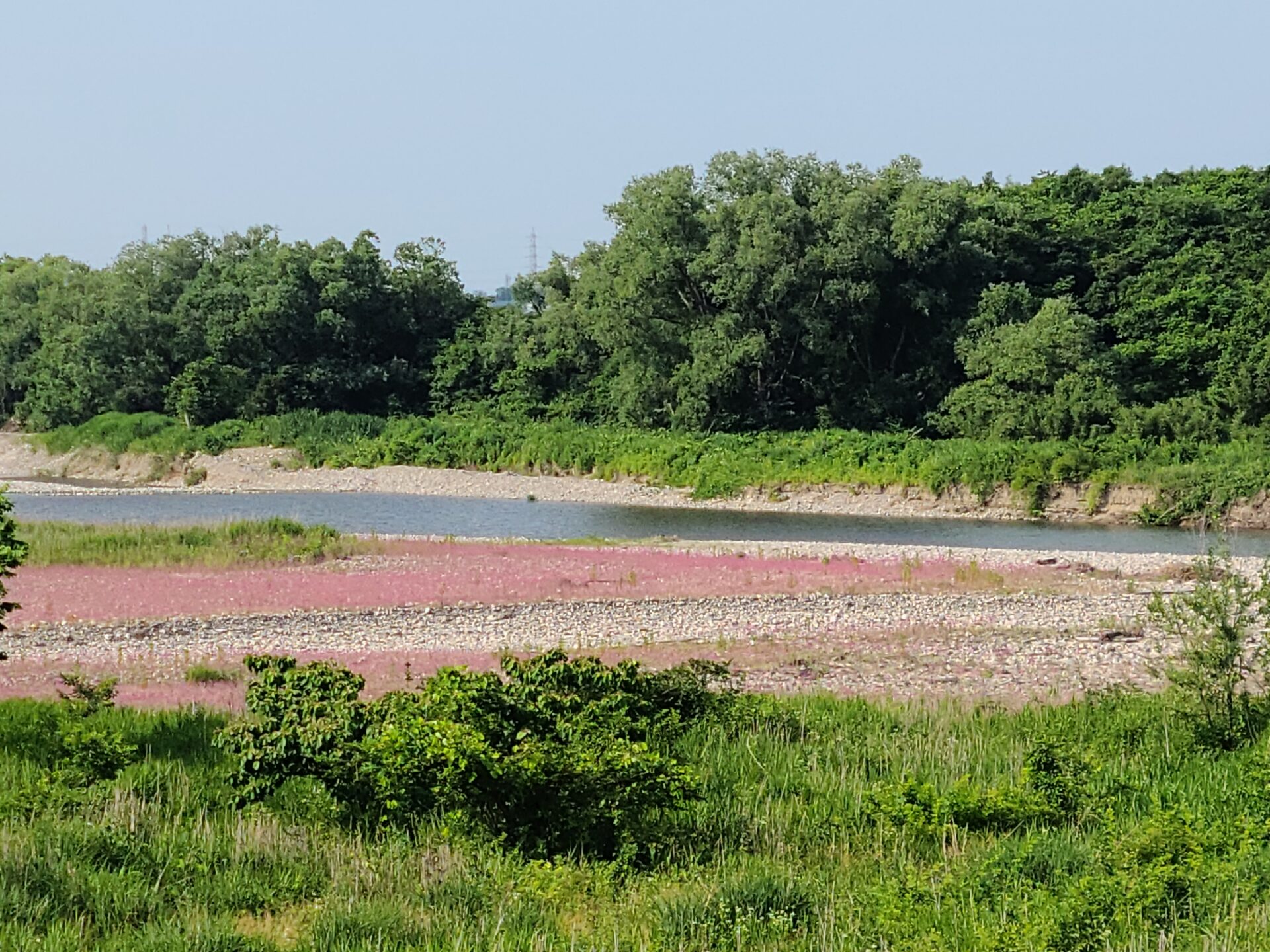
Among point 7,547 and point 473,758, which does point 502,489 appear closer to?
point 7,547

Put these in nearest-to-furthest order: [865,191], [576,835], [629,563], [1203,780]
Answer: [576,835], [1203,780], [629,563], [865,191]

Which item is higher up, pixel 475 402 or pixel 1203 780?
pixel 475 402

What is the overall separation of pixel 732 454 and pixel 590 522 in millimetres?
12118

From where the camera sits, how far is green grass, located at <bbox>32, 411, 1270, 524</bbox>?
158ft

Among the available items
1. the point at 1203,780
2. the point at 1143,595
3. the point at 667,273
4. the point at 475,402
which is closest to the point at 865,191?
the point at 667,273

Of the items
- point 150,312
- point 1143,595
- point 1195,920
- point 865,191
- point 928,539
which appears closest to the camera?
point 1195,920

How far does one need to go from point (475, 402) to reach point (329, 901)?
70837mm

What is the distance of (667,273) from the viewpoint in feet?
213

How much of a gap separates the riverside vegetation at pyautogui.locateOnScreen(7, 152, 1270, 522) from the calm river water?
14.9 feet

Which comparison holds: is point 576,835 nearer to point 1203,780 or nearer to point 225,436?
point 1203,780

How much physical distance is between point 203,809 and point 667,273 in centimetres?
5676

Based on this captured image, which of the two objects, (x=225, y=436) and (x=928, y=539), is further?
(x=225, y=436)

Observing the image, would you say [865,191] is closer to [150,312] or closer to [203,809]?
[150,312]

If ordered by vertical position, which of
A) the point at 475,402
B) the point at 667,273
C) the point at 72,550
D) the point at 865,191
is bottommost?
the point at 72,550
